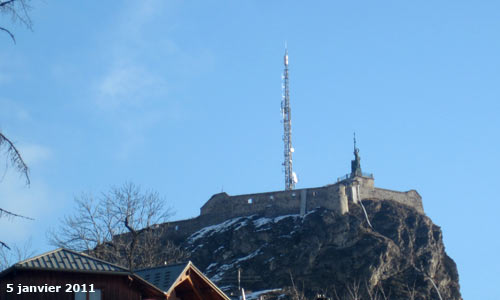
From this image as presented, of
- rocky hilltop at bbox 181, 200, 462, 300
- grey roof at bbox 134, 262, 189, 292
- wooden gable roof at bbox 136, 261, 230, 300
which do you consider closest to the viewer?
grey roof at bbox 134, 262, 189, 292

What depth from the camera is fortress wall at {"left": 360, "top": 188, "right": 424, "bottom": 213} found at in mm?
79438

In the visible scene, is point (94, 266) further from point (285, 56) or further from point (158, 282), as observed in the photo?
point (285, 56)

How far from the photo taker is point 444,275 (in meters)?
75.1

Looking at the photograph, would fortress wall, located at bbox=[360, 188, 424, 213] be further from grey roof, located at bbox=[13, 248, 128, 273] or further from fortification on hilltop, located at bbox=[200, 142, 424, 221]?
grey roof, located at bbox=[13, 248, 128, 273]

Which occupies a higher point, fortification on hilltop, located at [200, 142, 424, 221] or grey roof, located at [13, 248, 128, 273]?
fortification on hilltop, located at [200, 142, 424, 221]

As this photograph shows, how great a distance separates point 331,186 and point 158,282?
163ft

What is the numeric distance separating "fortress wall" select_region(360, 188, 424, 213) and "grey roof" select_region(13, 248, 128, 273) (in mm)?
55107

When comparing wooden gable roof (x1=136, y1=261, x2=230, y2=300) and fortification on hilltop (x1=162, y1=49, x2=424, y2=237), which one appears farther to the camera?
fortification on hilltop (x1=162, y1=49, x2=424, y2=237)

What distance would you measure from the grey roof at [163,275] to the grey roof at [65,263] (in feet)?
5.52

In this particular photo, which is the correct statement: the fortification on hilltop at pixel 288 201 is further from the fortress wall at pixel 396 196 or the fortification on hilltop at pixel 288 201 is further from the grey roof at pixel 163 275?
the grey roof at pixel 163 275

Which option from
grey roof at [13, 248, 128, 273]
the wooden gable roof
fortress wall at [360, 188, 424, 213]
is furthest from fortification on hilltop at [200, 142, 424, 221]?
grey roof at [13, 248, 128, 273]

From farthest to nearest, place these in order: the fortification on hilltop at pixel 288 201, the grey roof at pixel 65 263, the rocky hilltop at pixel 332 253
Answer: the fortification on hilltop at pixel 288 201 < the rocky hilltop at pixel 332 253 < the grey roof at pixel 65 263

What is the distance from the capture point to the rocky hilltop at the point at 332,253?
68688mm

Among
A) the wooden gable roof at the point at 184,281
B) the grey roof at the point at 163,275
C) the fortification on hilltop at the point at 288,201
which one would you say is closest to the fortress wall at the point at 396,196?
the fortification on hilltop at the point at 288,201
